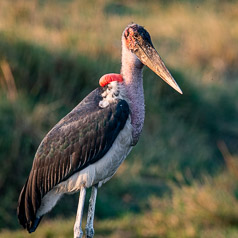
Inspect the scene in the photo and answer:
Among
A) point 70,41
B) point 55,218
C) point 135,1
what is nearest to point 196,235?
point 55,218

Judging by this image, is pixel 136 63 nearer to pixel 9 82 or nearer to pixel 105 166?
pixel 105 166

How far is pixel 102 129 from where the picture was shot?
425cm

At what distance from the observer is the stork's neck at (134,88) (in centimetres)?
423

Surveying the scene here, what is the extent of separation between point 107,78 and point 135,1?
14.5 metres

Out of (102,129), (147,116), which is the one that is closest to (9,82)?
(147,116)

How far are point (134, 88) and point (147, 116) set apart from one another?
648 cm

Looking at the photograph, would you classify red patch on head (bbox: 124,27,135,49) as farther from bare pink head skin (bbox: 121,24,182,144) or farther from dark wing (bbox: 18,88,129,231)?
dark wing (bbox: 18,88,129,231)

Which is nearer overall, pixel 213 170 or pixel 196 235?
pixel 196 235

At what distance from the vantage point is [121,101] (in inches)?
165

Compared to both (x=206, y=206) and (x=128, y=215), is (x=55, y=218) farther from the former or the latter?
(x=206, y=206)

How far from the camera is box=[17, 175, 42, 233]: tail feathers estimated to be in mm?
4516

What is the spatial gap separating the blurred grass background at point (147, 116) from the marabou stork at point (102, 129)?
116 inches

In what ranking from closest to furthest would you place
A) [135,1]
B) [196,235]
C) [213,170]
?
[196,235] < [213,170] < [135,1]

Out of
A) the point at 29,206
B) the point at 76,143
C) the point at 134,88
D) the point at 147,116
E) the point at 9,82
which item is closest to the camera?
the point at 134,88
